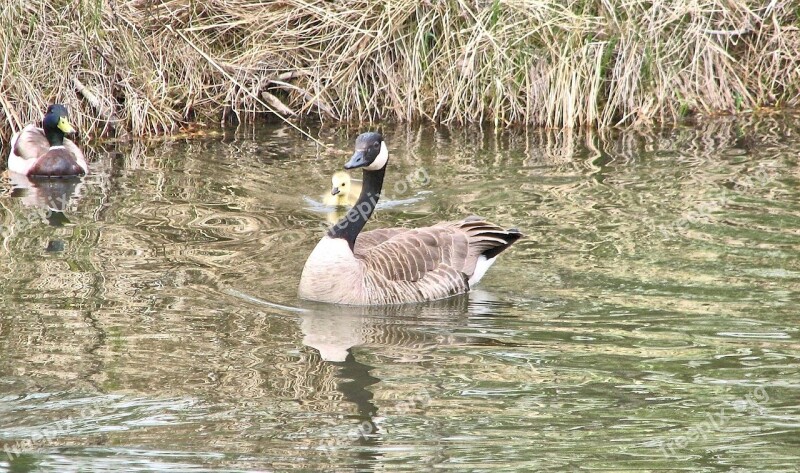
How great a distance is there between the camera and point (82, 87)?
13.3 meters

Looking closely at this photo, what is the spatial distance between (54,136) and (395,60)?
4.17 meters

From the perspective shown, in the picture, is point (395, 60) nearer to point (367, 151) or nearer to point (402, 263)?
point (367, 151)

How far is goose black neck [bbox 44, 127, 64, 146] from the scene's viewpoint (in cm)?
1227

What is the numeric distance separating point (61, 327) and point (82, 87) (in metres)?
6.28

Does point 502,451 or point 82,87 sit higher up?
point 82,87

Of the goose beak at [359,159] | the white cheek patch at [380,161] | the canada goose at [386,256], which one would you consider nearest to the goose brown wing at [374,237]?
the canada goose at [386,256]

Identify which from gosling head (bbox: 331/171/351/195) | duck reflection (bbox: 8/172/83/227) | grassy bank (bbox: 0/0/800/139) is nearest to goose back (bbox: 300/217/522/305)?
gosling head (bbox: 331/171/351/195)

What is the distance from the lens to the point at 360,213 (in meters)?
8.48

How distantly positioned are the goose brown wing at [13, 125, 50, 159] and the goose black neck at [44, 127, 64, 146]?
6 cm

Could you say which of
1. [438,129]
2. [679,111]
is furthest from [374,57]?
[679,111]

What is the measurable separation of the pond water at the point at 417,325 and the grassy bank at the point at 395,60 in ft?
4.34

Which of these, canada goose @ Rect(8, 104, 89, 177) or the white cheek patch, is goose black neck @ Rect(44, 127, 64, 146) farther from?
the white cheek patch

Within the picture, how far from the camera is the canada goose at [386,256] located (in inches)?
323

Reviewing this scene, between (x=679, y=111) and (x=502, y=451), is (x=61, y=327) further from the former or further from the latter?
(x=679, y=111)
